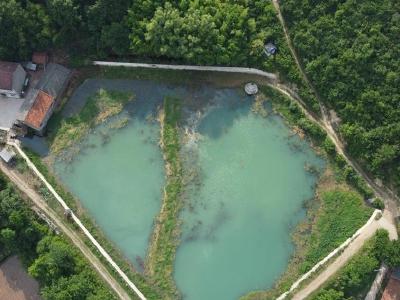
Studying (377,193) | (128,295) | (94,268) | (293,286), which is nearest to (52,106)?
(94,268)

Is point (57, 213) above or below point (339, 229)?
below

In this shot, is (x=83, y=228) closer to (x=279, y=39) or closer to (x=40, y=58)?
(x=40, y=58)

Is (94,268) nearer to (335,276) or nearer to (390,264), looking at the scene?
(335,276)

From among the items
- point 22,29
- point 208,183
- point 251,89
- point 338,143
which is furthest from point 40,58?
point 338,143

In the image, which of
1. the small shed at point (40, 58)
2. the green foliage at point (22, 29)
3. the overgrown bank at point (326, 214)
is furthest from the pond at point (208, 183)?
the green foliage at point (22, 29)

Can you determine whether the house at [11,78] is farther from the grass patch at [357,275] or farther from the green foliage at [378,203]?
the green foliage at [378,203]

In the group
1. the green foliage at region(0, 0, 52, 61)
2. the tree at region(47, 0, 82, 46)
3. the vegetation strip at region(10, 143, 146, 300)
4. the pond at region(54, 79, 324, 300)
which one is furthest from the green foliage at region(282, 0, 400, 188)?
the vegetation strip at region(10, 143, 146, 300)

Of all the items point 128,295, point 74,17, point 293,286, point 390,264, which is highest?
point 74,17
